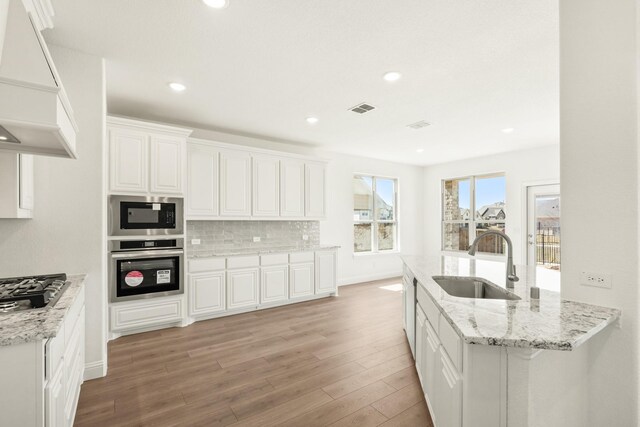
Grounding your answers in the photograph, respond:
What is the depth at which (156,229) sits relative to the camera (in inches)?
143

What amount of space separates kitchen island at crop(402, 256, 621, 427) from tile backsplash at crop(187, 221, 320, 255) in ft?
11.9

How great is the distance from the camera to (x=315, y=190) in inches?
211

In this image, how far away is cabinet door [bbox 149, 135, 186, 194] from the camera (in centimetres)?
363

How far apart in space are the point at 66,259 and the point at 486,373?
119 inches

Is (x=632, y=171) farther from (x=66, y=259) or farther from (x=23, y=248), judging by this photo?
(x=23, y=248)

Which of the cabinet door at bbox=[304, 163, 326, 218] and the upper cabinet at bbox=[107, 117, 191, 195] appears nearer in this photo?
the upper cabinet at bbox=[107, 117, 191, 195]

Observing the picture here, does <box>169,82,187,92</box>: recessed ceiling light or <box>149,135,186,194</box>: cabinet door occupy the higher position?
<box>169,82,187,92</box>: recessed ceiling light

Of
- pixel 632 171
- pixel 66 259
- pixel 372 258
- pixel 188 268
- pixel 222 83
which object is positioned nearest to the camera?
pixel 632 171

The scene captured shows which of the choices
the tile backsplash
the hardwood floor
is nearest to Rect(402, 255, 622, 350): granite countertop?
the hardwood floor

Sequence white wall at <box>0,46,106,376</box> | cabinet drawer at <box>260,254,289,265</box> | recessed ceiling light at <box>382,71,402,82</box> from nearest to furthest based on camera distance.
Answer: white wall at <box>0,46,106,376</box>
recessed ceiling light at <box>382,71,402,82</box>
cabinet drawer at <box>260,254,289,265</box>

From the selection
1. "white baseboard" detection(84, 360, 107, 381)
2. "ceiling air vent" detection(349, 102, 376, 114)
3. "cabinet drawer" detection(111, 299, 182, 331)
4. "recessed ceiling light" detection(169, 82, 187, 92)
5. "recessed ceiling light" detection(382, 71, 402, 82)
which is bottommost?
"white baseboard" detection(84, 360, 107, 381)

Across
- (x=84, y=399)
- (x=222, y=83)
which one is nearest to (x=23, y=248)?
(x=84, y=399)

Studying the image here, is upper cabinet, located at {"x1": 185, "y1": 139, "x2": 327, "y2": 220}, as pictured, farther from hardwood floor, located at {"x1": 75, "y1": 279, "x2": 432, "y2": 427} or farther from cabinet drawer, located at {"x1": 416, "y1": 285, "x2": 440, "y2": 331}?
cabinet drawer, located at {"x1": 416, "y1": 285, "x2": 440, "y2": 331}

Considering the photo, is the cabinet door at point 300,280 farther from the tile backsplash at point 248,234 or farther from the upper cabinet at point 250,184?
the upper cabinet at point 250,184
